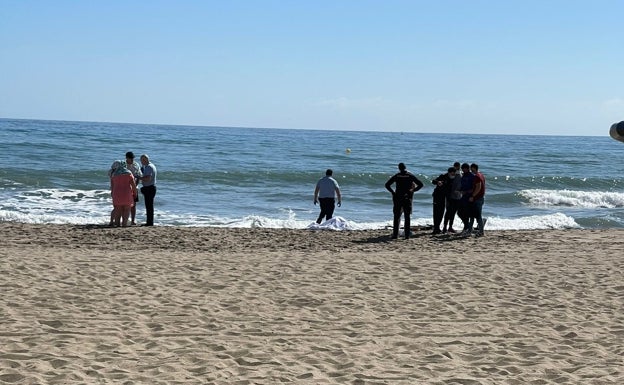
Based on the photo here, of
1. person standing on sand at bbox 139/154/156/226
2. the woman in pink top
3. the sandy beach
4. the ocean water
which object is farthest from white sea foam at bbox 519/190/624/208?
the woman in pink top

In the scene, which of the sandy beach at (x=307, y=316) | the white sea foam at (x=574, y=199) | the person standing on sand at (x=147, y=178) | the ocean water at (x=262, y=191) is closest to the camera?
the sandy beach at (x=307, y=316)

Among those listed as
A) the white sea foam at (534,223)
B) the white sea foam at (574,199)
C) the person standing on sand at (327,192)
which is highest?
the person standing on sand at (327,192)

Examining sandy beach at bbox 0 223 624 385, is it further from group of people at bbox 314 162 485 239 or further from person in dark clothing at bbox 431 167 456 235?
person in dark clothing at bbox 431 167 456 235

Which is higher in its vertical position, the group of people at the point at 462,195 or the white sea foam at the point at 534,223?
the group of people at the point at 462,195

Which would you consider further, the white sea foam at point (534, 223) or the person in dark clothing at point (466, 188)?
the white sea foam at point (534, 223)

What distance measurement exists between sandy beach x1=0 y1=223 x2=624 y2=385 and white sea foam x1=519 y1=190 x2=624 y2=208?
1310 centimetres

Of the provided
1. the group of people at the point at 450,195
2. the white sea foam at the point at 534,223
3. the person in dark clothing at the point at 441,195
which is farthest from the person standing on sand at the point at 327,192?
the white sea foam at the point at 534,223

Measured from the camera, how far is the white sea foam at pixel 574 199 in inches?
982

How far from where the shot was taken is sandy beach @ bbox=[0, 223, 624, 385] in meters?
5.69

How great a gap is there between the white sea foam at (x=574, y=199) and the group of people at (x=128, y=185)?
14.4 meters

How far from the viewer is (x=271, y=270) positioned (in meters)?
9.78

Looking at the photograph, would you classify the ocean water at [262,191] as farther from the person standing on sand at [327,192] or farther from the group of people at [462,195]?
the group of people at [462,195]

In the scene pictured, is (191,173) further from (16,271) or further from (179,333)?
(179,333)

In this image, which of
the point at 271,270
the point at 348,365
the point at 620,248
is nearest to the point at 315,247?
the point at 271,270
